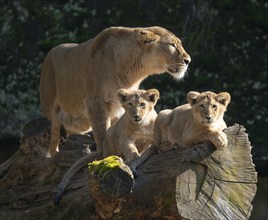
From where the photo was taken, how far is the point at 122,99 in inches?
368

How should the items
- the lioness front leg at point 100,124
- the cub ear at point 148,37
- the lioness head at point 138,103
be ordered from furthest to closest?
the cub ear at point 148,37, the lioness front leg at point 100,124, the lioness head at point 138,103

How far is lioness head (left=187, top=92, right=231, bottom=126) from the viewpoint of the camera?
8.39 meters

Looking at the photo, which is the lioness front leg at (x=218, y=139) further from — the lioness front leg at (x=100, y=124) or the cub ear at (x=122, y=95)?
the lioness front leg at (x=100, y=124)

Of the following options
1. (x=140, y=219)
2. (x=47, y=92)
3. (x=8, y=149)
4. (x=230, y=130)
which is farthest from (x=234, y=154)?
(x=8, y=149)

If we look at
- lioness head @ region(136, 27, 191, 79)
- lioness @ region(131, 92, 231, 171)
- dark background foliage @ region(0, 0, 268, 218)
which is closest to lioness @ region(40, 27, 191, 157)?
lioness head @ region(136, 27, 191, 79)

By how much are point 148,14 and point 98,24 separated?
3.25 ft

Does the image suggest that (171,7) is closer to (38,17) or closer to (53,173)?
(38,17)

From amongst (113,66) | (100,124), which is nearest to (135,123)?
(100,124)

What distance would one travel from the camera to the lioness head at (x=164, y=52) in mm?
10266

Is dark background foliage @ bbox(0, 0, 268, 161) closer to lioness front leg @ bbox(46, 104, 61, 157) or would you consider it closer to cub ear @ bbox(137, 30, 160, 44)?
lioness front leg @ bbox(46, 104, 61, 157)

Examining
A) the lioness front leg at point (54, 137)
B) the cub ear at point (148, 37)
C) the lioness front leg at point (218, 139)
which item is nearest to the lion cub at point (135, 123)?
the lioness front leg at point (218, 139)

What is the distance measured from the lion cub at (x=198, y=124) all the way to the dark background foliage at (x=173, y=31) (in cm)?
1045

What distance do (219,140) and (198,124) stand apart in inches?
10.4

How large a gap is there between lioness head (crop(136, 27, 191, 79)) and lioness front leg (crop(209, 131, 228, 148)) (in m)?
2.00
